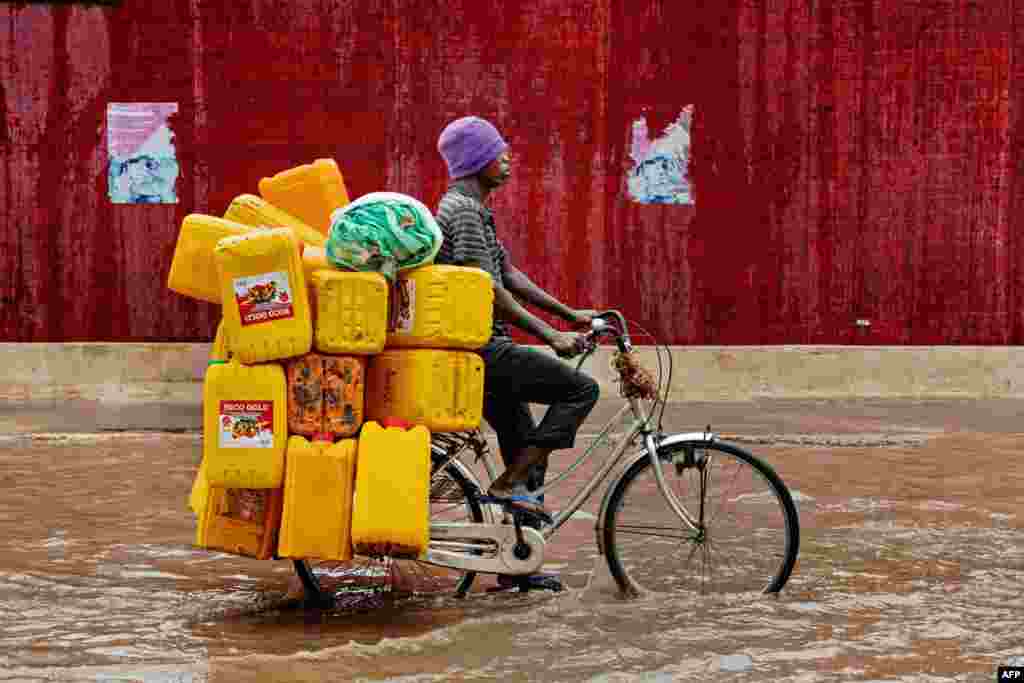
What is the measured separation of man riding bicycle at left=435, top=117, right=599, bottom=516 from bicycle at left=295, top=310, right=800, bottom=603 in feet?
0.38

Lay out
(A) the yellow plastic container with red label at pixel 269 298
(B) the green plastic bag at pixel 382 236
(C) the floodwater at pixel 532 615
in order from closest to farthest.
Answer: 1. (C) the floodwater at pixel 532 615
2. (A) the yellow plastic container with red label at pixel 269 298
3. (B) the green plastic bag at pixel 382 236

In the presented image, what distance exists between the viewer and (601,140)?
1557 cm

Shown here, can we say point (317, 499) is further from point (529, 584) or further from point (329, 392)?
point (529, 584)

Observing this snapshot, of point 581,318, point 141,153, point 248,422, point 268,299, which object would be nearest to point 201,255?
point 268,299

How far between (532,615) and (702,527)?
2.70 ft

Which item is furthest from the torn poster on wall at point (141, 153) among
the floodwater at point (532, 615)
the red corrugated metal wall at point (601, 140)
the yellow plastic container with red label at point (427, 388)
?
the yellow plastic container with red label at point (427, 388)

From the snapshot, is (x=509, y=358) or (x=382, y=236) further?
(x=509, y=358)

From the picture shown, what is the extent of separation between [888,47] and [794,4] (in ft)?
3.17

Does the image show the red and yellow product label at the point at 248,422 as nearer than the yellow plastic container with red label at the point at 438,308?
Yes

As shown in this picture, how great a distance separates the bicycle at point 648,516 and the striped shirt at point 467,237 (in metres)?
0.49

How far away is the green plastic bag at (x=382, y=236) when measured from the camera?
6.46 metres

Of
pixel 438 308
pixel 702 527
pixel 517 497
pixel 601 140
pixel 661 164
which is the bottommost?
pixel 702 527

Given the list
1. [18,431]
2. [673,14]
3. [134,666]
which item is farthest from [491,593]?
[673,14]

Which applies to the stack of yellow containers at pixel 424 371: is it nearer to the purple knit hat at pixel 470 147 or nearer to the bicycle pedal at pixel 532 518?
the bicycle pedal at pixel 532 518
